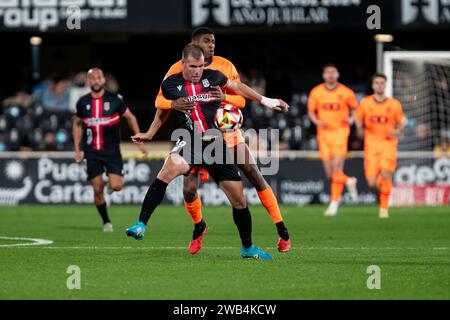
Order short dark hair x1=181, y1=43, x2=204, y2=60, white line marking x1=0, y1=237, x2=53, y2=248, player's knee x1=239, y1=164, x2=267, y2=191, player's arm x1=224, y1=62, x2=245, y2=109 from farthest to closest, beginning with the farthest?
white line marking x1=0, y1=237, x2=53, y2=248
player's arm x1=224, y1=62, x2=245, y2=109
player's knee x1=239, y1=164, x2=267, y2=191
short dark hair x1=181, y1=43, x2=204, y2=60

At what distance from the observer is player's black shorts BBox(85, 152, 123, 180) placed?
17.0m

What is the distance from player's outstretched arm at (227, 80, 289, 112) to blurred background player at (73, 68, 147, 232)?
5485mm

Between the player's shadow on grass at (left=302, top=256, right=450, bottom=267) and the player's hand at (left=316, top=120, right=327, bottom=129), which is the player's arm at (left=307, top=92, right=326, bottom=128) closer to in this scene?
the player's hand at (left=316, top=120, right=327, bottom=129)

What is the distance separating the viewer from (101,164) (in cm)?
1705

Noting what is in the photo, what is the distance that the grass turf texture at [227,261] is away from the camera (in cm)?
895

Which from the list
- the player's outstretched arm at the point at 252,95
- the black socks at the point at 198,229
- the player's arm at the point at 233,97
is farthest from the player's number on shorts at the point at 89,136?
the player's outstretched arm at the point at 252,95

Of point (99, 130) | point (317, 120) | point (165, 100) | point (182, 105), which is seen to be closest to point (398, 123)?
point (317, 120)

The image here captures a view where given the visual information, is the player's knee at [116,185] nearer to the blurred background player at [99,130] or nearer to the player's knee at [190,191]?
the blurred background player at [99,130]

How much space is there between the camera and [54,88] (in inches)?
1045

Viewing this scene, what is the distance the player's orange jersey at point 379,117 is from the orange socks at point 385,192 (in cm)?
76

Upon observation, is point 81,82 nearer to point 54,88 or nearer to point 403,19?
point 54,88

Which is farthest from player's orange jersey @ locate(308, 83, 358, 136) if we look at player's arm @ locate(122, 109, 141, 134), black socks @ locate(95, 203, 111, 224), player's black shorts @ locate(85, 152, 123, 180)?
black socks @ locate(95, 203, 111, 224)

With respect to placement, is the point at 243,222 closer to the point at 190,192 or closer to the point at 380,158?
the point at 190,192
